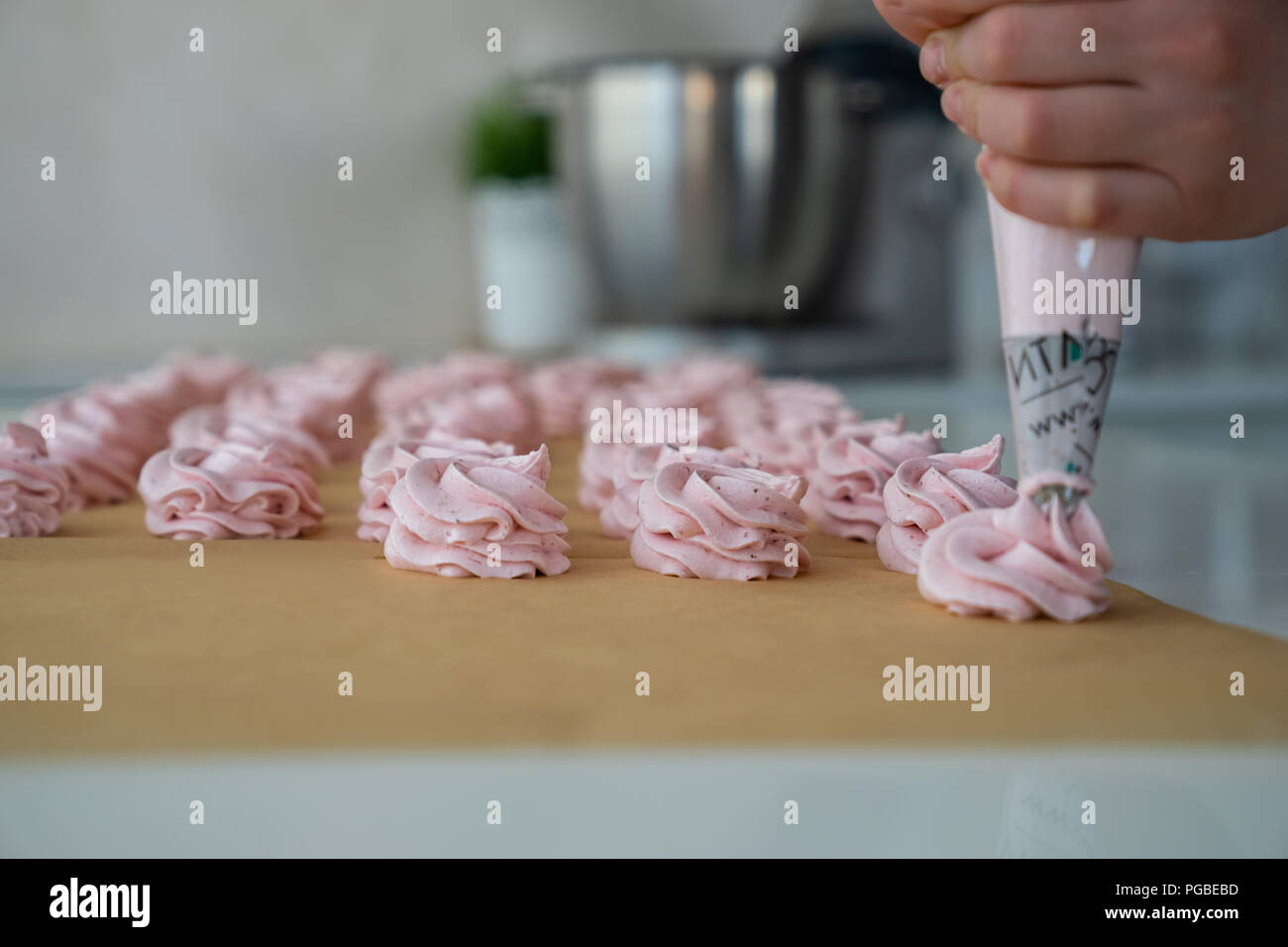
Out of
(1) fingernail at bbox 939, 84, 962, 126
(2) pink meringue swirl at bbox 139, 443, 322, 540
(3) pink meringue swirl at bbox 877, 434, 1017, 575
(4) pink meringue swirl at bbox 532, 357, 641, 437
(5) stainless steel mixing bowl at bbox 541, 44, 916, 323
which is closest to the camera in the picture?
(1) fingernail at bbox 939, 84, 962, 126

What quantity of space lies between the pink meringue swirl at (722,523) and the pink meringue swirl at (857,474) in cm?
22

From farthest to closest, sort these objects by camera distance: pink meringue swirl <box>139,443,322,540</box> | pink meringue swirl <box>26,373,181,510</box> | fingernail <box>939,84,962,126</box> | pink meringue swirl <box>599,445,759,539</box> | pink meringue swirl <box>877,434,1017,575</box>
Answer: pink meringue swirl <box>26,373,181,510</box>
pink meringue swirl <box>139,443,322,540</box>
pink meringue swirl <box>599,445,759,539</box>
pink meringue swirl <box>877,434,1017,575</box>
fingernail <box>939,84,962,126</box>

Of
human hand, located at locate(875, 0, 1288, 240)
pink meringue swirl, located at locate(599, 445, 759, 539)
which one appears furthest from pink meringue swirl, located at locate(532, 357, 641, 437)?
human hand, located at locate(875, 0, 1288, 240)

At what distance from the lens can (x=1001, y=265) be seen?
117 centimetres

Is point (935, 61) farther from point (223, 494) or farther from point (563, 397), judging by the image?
point (563, 397)

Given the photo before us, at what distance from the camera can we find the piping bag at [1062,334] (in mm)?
1115

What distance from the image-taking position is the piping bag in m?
1.12

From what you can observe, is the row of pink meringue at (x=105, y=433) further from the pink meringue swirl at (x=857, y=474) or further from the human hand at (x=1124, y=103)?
the human hand at (x=1124, y=103)

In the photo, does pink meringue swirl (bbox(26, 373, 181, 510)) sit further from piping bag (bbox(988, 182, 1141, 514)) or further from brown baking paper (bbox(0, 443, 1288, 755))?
piping bag (bbox(988, 182, 1141, 514))

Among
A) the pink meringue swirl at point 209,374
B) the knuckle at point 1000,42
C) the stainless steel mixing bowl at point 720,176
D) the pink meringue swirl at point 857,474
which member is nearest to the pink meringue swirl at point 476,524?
the pink meringue swirl at point 857,474

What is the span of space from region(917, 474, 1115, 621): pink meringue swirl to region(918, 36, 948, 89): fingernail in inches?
15.0
